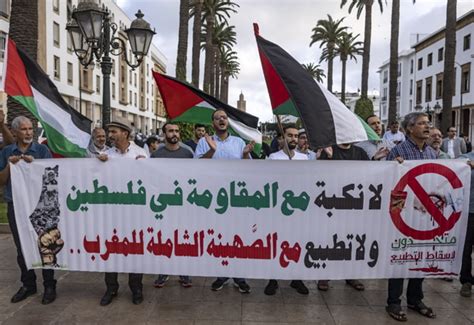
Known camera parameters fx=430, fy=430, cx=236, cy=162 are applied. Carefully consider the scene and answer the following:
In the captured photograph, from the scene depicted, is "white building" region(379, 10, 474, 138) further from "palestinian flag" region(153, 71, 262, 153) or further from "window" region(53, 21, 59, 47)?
"palestinian flag" region(153, 71, 262, 153)

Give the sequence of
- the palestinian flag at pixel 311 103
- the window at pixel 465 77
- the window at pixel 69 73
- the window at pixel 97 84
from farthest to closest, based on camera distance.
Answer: the window at pixel 97 84, the window at pixel 69 73, the window at pixel 465 77, the palestinian flag at pixel 311 103

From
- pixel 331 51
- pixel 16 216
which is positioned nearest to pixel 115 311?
pixel 16 216

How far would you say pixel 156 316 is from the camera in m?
4.21

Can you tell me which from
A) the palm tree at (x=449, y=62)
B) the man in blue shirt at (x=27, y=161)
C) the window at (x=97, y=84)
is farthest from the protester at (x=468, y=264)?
the window at (x=97, y=84)

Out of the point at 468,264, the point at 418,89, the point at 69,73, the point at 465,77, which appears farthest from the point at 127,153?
the point at 418,89

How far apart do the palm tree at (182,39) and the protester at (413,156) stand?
1396 cm

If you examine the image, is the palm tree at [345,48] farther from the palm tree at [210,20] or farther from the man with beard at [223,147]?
the man with beard at [223,147]

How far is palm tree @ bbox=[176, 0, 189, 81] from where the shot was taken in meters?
17.5

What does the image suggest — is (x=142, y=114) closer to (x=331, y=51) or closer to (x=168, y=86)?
(x=331, y=51)

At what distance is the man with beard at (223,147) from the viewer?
16.2 ft

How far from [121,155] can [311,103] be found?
2154mm

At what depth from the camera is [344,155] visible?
5.09m

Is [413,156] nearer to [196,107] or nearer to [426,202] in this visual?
[426,202]

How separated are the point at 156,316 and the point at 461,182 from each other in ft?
11.0
